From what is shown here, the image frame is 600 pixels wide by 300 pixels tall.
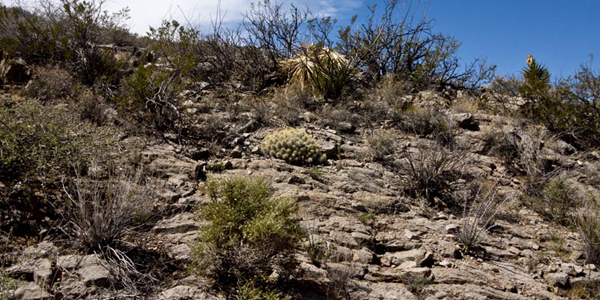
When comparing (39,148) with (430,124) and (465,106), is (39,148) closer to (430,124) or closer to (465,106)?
(430,124)

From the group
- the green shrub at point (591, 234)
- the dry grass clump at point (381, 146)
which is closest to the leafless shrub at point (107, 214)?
the dry grass clump at point (381, 146)

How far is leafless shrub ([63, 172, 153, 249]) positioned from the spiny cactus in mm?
2650

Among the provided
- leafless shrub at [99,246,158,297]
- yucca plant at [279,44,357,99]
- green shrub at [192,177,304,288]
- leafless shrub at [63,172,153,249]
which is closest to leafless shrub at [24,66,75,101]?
leafless shrub at [63,172,153,249]

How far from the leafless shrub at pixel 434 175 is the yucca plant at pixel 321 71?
4081 mm

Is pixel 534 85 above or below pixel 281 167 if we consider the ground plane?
above

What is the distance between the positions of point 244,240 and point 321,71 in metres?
7.11

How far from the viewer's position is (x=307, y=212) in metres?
4.69

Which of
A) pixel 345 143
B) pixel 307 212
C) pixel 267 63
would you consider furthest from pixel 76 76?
pixel 307 212

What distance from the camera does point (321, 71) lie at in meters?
10.0

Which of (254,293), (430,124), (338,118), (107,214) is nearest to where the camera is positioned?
(254,293)

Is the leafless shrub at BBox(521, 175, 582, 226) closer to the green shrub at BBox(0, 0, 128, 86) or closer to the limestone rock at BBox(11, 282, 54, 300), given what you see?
the limestone rock at BBox(11, 282, 54, 300)

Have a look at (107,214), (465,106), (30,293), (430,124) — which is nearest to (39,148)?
(107,214)

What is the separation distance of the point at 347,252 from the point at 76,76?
7.71 meters

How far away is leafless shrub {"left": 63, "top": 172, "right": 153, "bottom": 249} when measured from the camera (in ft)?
11.7
